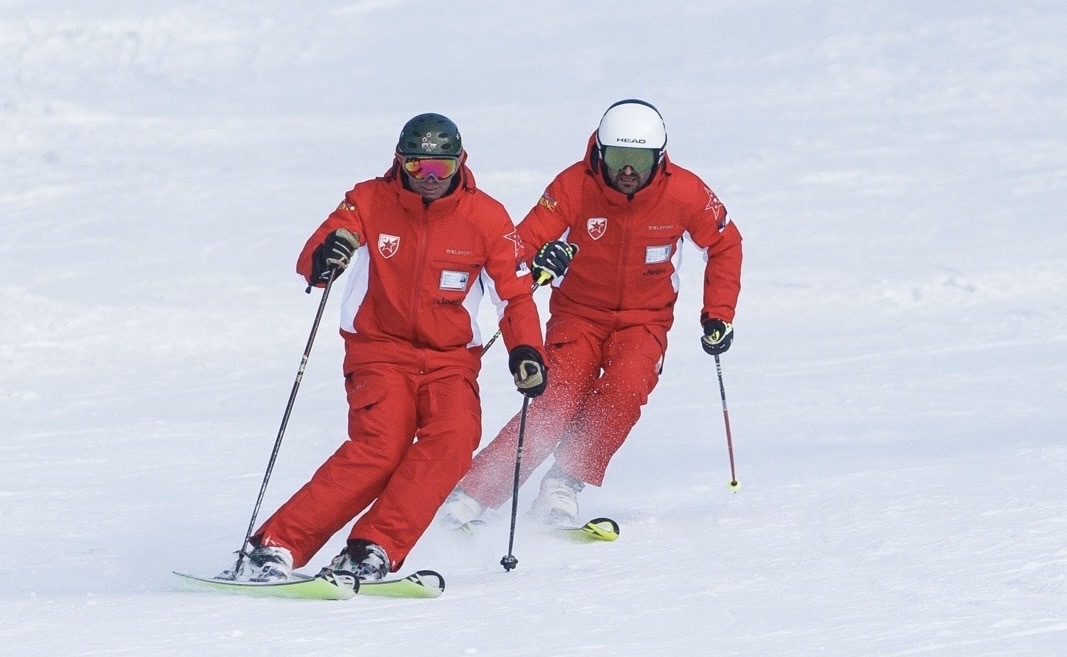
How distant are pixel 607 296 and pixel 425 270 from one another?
3.86ft

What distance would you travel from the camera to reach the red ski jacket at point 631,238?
19.4 feet

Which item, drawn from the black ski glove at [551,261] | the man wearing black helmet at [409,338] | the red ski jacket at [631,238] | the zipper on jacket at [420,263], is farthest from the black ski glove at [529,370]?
the red ski jacket at [631,238]

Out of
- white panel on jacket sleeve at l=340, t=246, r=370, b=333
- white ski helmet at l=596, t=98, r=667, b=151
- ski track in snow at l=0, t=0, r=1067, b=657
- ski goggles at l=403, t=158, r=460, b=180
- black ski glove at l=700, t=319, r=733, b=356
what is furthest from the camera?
black ski glove at l=700, t=319, r=733, b=356

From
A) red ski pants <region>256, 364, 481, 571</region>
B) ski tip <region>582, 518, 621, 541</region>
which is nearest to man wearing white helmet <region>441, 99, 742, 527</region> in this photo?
ski tip <region>582, 518, 621, 541</region>

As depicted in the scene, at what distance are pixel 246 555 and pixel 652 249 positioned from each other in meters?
2.13

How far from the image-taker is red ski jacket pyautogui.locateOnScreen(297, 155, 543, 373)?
16.8 feet

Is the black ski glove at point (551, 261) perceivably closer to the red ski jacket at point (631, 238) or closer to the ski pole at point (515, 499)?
the red ski jacket at point (631, 238)

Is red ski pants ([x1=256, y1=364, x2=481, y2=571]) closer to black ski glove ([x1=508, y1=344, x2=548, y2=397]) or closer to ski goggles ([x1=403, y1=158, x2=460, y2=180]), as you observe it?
black ski glove ([x1=508, y1=344, x2=548, y2=397])

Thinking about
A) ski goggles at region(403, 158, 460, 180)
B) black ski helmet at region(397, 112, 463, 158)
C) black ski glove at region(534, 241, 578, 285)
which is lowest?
black ski glove at region(534, 241, 578, 285)

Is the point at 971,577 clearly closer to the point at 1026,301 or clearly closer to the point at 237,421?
the point at 237,421

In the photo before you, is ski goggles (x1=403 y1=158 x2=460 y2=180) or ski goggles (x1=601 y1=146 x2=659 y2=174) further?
ski goggles (x1=601 y1=146 x2=659 y2=174)

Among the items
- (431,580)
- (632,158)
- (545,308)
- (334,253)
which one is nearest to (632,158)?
(632,158)

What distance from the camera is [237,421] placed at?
8.35 m

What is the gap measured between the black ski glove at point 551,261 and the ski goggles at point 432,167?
68 centimetres
